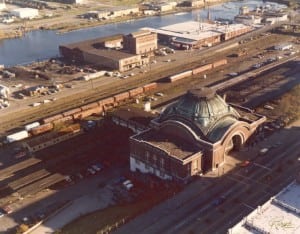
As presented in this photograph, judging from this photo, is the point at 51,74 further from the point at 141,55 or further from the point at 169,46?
the point at 169,46

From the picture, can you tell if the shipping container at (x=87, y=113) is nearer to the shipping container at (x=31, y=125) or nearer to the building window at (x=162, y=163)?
the shipping container at (x=31, y=125)

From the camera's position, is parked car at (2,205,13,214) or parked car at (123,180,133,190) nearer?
parked car at (2,205,13,214)

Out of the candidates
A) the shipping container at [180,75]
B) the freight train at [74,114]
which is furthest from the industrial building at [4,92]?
the shipping container at [180,75]

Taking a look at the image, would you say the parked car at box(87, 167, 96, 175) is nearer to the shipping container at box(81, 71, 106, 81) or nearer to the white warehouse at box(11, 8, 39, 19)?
the shipping container at box(81, 71, 106, 81)

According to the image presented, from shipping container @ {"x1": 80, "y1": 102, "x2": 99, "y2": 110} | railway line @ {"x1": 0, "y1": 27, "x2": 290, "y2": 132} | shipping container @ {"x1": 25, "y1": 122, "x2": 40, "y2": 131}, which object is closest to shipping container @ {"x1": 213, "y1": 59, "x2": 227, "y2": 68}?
railway line @ {"x1": 0, "y1": 27, "x2": 290, "y2": 132}

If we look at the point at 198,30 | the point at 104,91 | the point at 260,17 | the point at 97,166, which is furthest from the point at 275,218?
the point at 260,17

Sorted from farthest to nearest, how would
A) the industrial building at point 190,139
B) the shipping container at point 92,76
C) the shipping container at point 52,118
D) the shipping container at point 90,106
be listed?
1. the shipping container at point 92,76
2. the shipping container at point 90,106
3. the shipping container at point 52,118
4. the industrial building at point 190,139

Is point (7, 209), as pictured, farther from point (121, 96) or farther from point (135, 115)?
point (121, 96)
